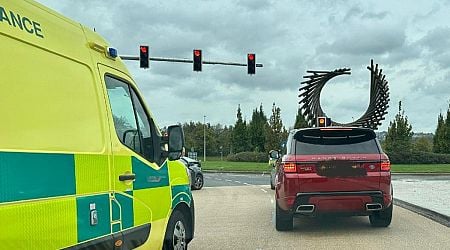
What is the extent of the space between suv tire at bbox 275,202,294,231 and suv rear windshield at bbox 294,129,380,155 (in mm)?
1035

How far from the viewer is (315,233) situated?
9484mm

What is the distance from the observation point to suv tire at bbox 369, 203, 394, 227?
960 centimetres

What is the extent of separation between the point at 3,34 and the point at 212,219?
852 cm

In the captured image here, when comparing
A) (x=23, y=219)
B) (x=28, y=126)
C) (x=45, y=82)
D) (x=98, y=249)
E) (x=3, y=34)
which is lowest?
(x=98, y=249)

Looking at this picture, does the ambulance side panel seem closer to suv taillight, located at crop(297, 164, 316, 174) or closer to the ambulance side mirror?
the ambulance side mirror

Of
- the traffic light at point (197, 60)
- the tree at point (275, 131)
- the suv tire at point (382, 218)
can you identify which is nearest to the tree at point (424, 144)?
the tree at point (275, 131)

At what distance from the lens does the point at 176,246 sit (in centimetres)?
618

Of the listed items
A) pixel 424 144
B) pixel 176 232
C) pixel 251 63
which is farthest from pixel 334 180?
pixel 424 144

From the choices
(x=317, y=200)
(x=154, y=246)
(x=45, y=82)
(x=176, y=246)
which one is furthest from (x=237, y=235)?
(x=45, y=82)

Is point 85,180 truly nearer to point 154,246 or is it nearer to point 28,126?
point 28,126

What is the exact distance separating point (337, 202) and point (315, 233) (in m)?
0.78

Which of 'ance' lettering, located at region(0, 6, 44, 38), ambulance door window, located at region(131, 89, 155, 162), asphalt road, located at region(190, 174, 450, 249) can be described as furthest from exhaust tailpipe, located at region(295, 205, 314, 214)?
'ance' lettering, located at region(0, 6, 44, 38)

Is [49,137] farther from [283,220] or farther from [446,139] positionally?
[446,139]

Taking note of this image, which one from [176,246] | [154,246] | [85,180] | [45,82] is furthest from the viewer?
[176,246]
